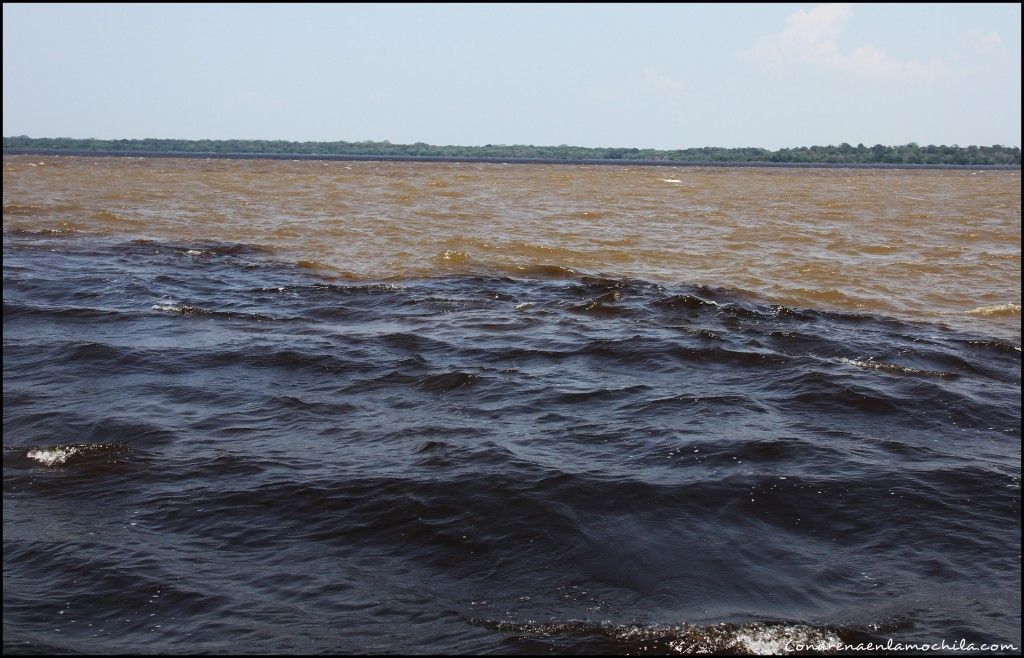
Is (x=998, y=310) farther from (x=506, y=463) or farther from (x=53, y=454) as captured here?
(x=53, y=454)

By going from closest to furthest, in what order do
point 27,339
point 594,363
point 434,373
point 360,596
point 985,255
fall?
point 360,596 → point 434,373 → point 594,363 → point 27,339 → point 985,255

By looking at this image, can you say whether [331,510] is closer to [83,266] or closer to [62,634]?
[62,634]

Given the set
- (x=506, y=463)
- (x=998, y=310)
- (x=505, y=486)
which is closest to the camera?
(x=505, y=486)

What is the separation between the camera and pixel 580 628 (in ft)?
13.2

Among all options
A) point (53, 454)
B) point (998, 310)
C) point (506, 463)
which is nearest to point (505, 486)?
point (506, 463)

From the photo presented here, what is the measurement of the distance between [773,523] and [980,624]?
1314mm

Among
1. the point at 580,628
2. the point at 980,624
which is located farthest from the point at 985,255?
the point at 580,628

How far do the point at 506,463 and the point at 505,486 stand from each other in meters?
0.41

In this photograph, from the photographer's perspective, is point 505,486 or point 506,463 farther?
point 506,463

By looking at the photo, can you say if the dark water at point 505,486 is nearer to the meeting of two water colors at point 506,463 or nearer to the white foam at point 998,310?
the meeting of two water colors at point 506,463

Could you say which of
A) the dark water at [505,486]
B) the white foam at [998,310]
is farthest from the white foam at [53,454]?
the white foam at [998,310]

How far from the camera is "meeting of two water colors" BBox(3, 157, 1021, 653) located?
13.6 feet

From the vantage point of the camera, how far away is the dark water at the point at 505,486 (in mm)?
4121

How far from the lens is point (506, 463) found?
6.05 metres
